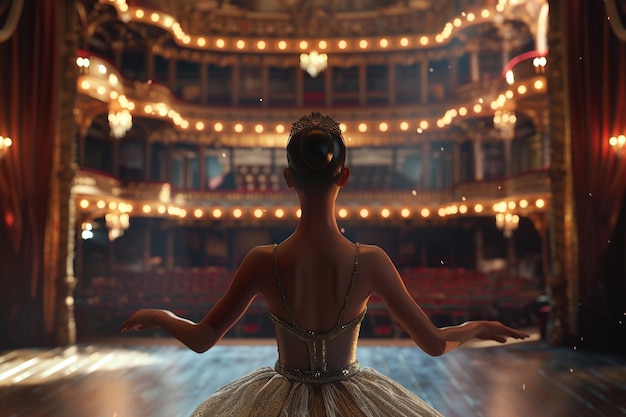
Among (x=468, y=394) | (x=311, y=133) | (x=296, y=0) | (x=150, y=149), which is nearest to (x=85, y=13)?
(x=150, y=149)

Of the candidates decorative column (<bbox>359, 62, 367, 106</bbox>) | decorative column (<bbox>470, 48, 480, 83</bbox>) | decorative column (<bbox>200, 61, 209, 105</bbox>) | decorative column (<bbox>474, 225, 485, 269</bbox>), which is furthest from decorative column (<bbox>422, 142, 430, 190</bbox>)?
decorative column (<bbox>200, 61, 209, 105</bbox>)

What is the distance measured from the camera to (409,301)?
5.05ft

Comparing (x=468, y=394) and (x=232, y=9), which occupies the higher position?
(x=232, y=9)

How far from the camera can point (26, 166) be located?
7.76 m

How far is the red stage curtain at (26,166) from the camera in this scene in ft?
24.7

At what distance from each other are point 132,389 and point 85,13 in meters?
14.2

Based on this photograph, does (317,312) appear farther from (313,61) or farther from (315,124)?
(313,61)

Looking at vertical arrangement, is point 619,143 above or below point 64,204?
above

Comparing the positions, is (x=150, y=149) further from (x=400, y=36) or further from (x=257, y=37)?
(x=400, y=36)

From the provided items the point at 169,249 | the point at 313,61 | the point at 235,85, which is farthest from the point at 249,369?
the point at 235,85

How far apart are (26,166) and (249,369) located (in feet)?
15.5

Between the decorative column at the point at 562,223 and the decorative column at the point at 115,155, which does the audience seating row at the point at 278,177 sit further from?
the decorative column at the point at 562,223

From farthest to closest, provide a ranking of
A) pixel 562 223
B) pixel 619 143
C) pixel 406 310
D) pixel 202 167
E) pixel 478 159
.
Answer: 1. pixel 202 167
2. pixel 478 159
3. pixel 562 223
4. pixel 619 143
5. pixel 406 310

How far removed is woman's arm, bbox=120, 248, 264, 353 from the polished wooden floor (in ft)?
10.6
